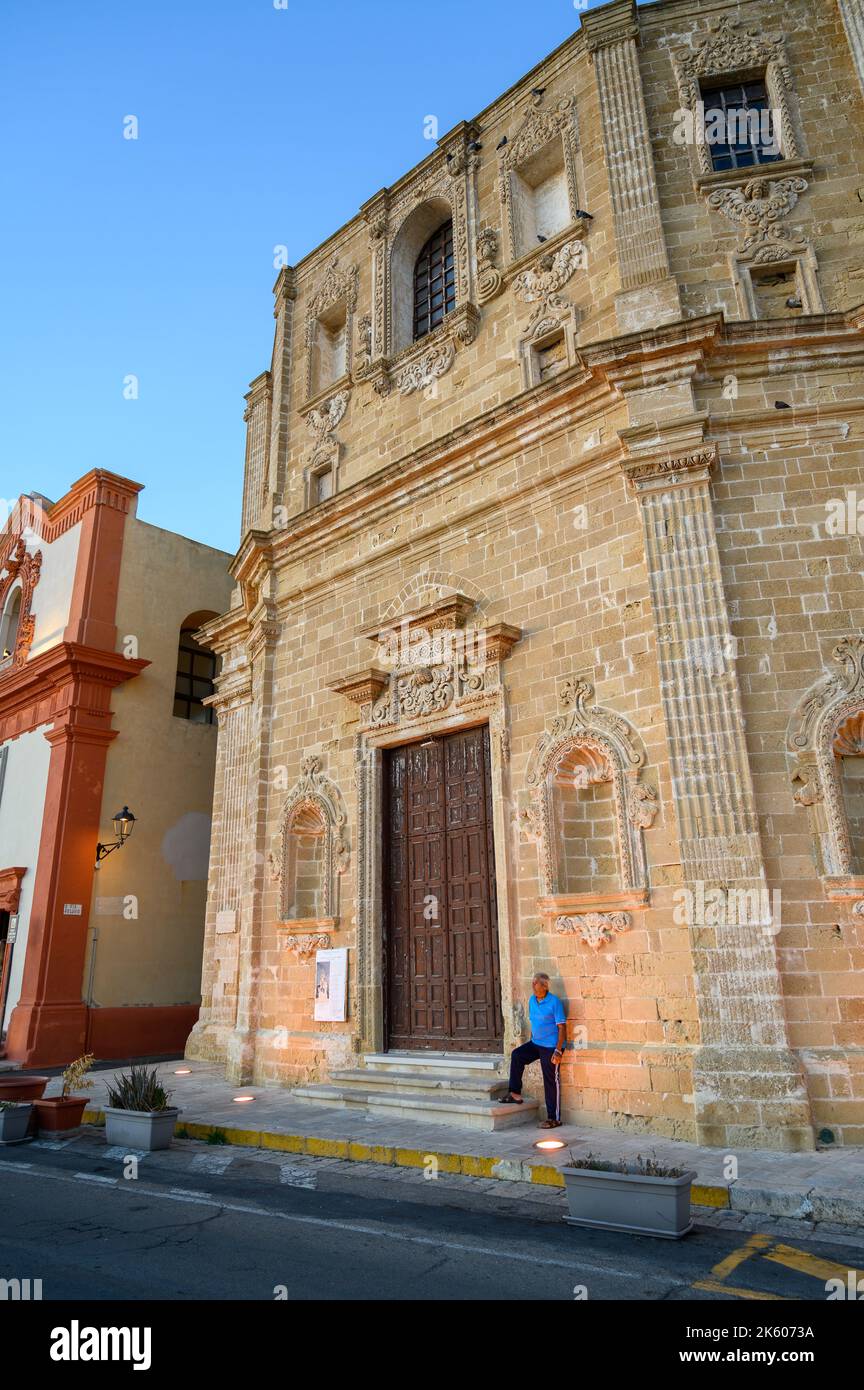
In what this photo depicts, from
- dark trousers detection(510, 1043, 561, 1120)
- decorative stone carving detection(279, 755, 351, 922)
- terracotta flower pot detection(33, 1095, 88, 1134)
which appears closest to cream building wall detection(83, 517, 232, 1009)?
decorative stone carving detection(279, 755, 351, 922)

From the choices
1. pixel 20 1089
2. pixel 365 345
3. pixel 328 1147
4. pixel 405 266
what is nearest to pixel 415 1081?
pixel 328 1147

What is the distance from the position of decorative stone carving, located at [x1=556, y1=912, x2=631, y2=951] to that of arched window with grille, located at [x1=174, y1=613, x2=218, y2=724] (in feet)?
41.7

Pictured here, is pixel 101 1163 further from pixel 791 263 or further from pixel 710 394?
pixel 791 263

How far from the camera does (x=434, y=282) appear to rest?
14242mm

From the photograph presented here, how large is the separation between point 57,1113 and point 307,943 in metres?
3.69

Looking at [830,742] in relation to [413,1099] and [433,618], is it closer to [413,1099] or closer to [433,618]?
[433,618]

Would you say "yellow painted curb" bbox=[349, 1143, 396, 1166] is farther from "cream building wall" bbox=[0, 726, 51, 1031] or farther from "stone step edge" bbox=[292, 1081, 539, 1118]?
"cream building wall" bbox=[0, 726, 51, 1031]

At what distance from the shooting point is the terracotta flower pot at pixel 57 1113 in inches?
371

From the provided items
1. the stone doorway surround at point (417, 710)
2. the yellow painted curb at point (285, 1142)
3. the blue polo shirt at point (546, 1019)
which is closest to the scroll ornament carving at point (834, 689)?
the stone doorway surround at point (417, 710)

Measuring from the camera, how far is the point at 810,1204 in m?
5.66

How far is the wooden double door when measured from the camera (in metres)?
10.3

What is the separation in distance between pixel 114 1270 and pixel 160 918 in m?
13.7
